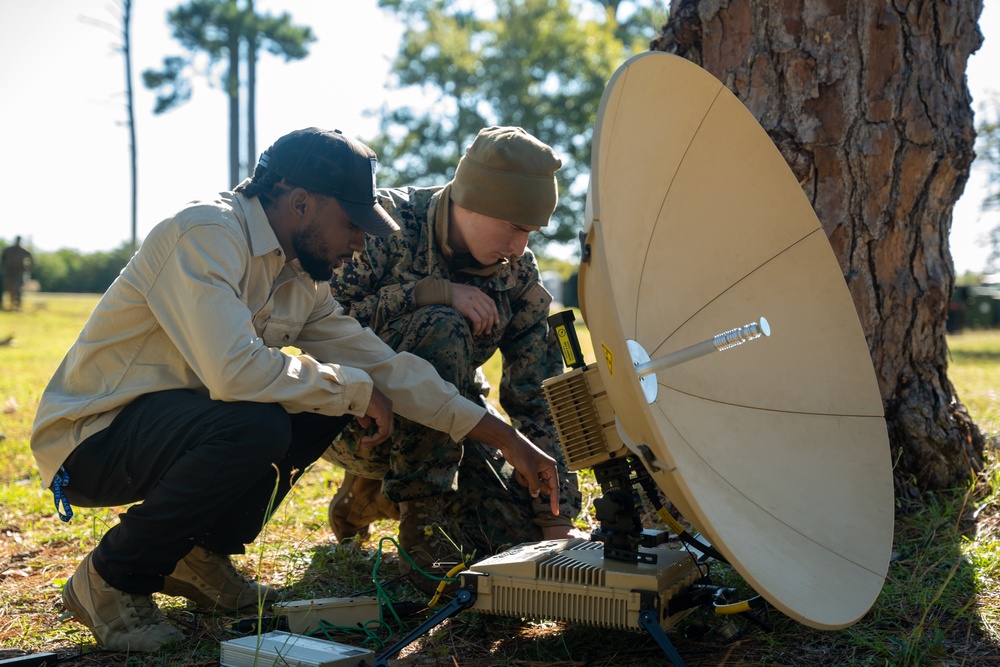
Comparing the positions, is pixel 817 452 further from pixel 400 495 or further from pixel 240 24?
pixel 240 24

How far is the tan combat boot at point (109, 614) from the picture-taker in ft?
7.84

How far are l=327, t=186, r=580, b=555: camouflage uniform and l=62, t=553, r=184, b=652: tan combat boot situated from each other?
0.89 metres

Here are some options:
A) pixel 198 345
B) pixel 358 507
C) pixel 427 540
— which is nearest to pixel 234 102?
pixel 358 507

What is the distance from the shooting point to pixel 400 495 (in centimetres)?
302

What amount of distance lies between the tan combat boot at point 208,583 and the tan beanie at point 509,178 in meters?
1.48

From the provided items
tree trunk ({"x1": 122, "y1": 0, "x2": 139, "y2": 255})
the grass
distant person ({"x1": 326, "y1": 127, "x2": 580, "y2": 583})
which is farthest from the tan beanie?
tree trunk ({"x1": 122, "y1": 0, "x2": 139, "y2": 255})

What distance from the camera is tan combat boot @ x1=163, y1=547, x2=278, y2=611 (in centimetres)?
274

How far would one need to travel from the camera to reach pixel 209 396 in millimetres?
2502

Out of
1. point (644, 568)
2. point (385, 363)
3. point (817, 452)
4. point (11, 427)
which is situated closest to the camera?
point (644, 568)

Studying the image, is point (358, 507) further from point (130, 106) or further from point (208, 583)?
A: point (130, 106)

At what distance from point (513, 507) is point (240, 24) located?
22.5 m

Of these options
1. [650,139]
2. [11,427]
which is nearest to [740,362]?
[650,139]

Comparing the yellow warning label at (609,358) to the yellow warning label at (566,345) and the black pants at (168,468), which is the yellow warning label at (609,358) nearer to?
the yellow warning label at (566,345)

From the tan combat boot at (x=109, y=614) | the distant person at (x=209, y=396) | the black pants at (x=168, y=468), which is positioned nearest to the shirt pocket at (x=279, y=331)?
the distant person at (x=209, y=396)
